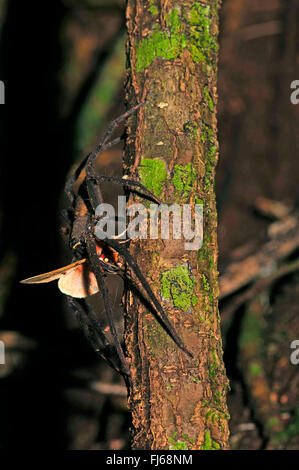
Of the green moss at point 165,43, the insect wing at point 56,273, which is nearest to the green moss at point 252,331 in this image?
the insect wing at point 56,273

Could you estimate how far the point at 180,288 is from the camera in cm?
149

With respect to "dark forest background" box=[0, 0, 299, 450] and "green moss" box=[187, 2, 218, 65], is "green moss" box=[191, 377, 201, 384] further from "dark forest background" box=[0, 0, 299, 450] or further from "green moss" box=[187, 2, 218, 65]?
"dark forest background" box=[0, 0, 299, 450]

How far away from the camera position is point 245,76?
4.80 metres

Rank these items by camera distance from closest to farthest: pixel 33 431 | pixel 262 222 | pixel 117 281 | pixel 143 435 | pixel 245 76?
pixel 143 435, pixel 117 281, pixel 33 431, pixel 262 222, pixel 245 76

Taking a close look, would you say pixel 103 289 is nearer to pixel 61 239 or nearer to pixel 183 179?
pixel 183 179

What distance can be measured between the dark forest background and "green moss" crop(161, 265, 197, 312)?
1369mm

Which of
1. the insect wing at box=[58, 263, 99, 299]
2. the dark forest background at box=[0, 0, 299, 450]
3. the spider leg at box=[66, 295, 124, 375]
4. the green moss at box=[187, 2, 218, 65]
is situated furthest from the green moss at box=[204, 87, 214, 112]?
the dark forest background at box=[0, 0, 299, 450]

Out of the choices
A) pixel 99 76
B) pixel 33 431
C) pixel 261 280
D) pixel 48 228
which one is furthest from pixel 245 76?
pixel 33 431

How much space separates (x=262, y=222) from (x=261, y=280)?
0.94 metres

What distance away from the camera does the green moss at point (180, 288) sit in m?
1.48

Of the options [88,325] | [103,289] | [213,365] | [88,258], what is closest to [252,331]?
[88,325]

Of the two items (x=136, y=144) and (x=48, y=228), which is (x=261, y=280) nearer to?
(x=48, y=228)

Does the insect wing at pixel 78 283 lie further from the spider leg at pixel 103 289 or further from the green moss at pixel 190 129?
the green moss at pixel 190 129

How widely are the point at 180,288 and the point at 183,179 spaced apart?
1.11 ft
